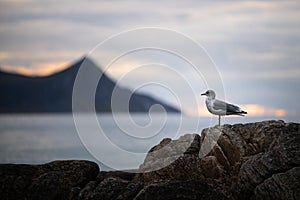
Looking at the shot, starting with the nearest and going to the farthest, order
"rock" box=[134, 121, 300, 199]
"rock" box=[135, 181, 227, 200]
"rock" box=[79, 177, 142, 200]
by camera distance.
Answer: "rock" box=[135, 181, 227, 200], "rock" box=[134, 121, 300, 199], "rock" box=[79, 177, 142, 200]

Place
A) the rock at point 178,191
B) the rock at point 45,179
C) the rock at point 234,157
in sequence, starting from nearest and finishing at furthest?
the rock at point 178,191
the rock at point 234,157
the rock at point 45,179

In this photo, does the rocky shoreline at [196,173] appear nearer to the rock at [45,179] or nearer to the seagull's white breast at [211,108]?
the rock at [45,179]

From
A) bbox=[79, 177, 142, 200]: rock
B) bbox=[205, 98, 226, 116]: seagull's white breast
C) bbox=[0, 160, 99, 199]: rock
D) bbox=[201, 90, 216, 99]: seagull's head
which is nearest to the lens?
bbox=[79, 177, 142, 200]: rock

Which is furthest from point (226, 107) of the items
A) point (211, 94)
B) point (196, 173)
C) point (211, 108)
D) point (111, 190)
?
point (111, 190)

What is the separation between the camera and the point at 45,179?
31.5 metres

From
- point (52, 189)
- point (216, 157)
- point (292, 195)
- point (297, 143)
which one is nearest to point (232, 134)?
point (216, 157)

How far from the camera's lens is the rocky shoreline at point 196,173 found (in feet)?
91.2

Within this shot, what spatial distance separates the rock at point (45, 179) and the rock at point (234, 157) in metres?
2.52

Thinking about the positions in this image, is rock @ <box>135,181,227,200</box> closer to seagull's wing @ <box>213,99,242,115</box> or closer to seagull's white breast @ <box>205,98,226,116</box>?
seagull's white breast @ <box>205,98,226,116</box>

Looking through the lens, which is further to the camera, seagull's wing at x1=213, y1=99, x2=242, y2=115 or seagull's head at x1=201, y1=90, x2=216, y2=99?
seagull's head at x1=201, y1=90, x2=216, y2=99

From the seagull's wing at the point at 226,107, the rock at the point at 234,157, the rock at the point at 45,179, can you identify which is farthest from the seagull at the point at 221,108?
the rock at the point at 45,179

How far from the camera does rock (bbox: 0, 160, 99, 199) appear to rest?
31172 mm

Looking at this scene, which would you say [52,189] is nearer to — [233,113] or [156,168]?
[156,168]

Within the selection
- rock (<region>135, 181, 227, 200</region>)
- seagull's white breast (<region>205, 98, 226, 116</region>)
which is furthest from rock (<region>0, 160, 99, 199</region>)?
seagull's white breast (<region>205, 98, 226, 116</region>)
